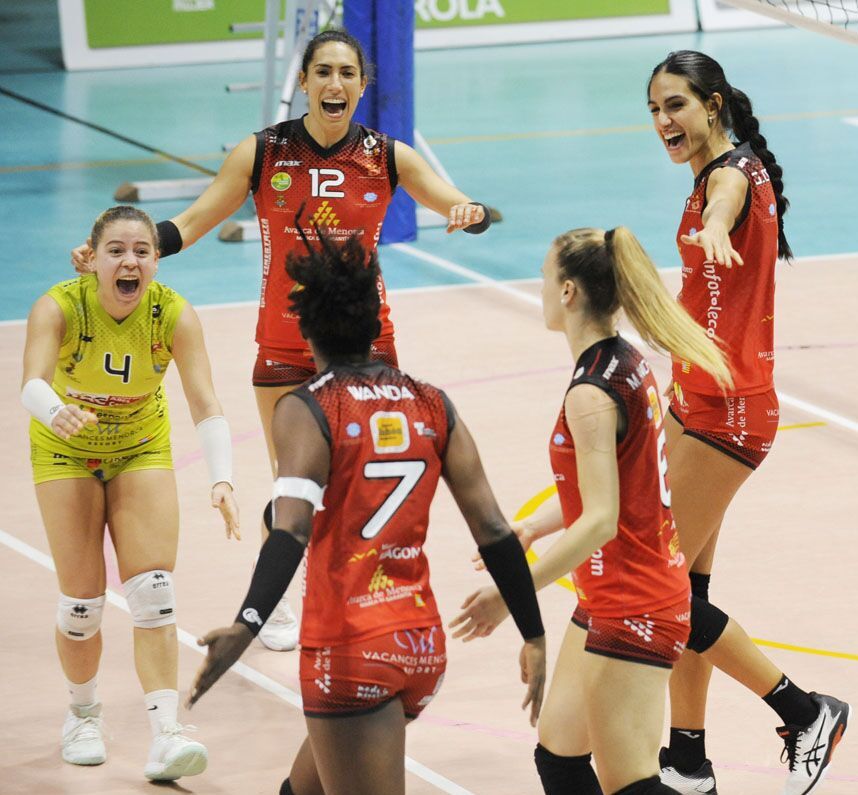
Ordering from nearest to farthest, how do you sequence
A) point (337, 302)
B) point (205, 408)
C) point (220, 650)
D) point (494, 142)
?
point (220, 650)
point (337, 302)
point (205, 408)
point (494, 142)

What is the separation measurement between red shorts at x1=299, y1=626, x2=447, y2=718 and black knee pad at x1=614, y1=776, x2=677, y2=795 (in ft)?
2.47

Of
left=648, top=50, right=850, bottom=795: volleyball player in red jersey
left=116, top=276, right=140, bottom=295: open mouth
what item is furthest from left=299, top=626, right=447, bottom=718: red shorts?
left=116, top=276, right=140, bottom=295: open mouth

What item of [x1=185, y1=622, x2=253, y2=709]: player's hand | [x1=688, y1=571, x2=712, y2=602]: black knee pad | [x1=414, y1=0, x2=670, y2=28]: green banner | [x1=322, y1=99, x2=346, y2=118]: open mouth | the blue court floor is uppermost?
[x1=322, y1=99, x2=346, y2=118]: open mouth

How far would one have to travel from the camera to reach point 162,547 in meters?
5.59

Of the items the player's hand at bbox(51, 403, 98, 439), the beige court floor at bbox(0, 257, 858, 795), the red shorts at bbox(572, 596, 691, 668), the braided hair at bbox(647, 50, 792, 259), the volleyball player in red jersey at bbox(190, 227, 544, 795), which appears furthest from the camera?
the beige court floor at bbox(0, 257, 858, 795)

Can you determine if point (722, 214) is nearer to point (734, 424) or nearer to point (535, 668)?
point (734, 424)

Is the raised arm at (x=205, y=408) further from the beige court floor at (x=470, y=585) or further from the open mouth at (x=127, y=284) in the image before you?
the beige court floor at (x=470, y=585)

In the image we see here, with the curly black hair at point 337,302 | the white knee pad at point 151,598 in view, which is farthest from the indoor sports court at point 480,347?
the curly black hair at point 337,302

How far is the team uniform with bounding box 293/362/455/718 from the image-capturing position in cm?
389

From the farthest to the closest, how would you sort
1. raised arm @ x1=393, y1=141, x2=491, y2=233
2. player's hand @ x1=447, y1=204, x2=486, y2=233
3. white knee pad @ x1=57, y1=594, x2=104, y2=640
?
raised arm @ x1=393, y1=141, x2=491, y2=233 < player's hand @ x1=447, y1=204, x2=486, y2=233 < white knee pad @ x1=57, y1=594, x2=104, y2=640

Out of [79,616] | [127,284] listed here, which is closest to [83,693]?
[79,616]

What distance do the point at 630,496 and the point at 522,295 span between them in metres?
7.72

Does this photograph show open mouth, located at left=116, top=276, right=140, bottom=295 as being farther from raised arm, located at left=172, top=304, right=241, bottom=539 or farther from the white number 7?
the white number 7

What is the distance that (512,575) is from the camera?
4.05 meters
